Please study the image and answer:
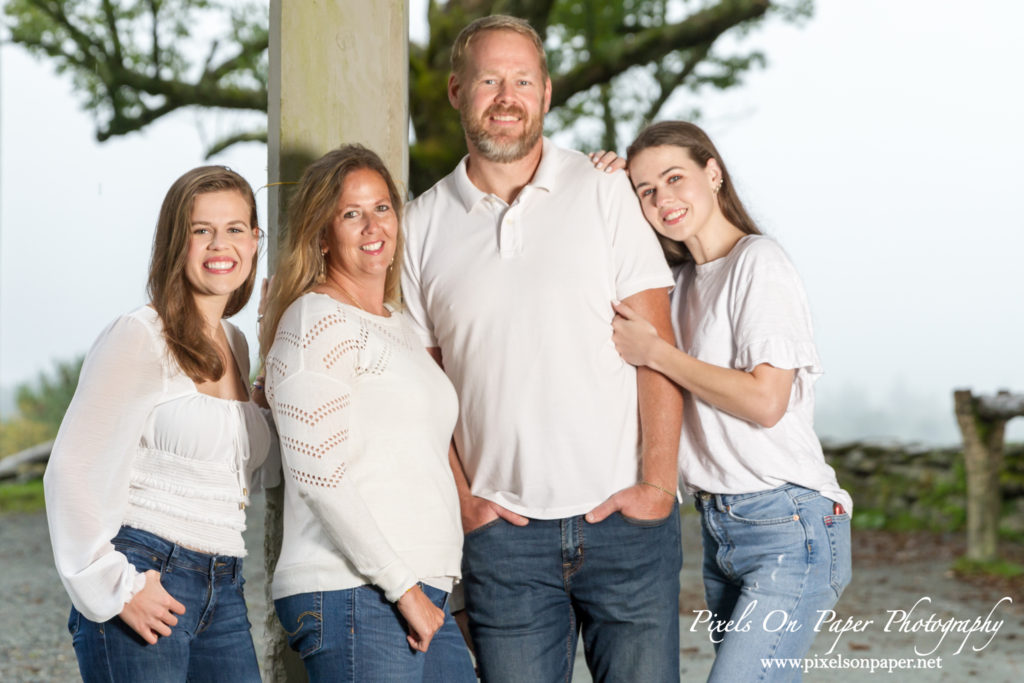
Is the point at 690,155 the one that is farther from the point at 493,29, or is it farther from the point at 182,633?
the point at 182,633

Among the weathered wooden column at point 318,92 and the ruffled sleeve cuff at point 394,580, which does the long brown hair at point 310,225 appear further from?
the ruffled sleeve cuff at point 394,580

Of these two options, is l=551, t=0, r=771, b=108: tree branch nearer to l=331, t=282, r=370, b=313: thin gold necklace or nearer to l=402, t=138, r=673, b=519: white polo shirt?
l=402, t=138, r=673, b=519: white polo shirt

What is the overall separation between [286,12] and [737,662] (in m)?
1.96

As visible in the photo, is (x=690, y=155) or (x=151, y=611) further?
(x=690, y=155)

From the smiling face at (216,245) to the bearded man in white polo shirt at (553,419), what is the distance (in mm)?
510

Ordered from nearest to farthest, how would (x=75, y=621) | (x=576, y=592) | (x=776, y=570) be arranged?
(x=75, y=621), (x=776, y=570), (x=576, y=592)

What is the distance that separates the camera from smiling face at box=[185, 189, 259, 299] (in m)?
2.21

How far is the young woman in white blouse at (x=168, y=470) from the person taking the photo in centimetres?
198

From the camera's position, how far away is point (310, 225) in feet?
7.21

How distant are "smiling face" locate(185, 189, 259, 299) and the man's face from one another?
0.66m

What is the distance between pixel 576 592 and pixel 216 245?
1.19 m

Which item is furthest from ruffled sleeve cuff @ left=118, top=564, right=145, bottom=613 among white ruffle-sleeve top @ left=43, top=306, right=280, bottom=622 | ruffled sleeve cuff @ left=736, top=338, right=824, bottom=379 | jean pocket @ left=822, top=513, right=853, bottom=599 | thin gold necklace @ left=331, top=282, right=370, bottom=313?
jean pocket @ left=822, top=513, right=853, bottom=599

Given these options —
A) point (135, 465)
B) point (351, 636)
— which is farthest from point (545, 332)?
point (135, 465)

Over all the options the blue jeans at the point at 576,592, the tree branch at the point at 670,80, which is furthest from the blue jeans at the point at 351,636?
the tree branch at the point at 670,80
